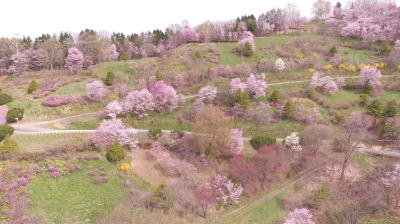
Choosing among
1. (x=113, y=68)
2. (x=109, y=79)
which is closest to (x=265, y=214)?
(x=109, y=79)

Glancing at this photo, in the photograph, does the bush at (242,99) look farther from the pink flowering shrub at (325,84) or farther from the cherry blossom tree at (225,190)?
the cherry blossom tree at (225,190)

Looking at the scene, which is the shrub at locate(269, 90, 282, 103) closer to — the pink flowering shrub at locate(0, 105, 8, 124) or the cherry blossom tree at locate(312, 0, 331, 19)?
the pink flowering shrub at locate(0, 105, 8, 124)

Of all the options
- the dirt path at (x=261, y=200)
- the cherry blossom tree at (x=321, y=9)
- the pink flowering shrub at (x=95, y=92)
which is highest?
the cherry blossom tree at (x=321, y=9)

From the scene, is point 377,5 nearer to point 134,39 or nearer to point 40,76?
point 134,39

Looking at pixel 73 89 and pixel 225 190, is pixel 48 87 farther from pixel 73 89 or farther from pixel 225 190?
pixel 225 190

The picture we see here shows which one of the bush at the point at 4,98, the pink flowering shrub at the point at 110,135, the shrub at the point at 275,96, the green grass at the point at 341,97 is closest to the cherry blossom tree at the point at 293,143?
the shrub at the point at 275,96
